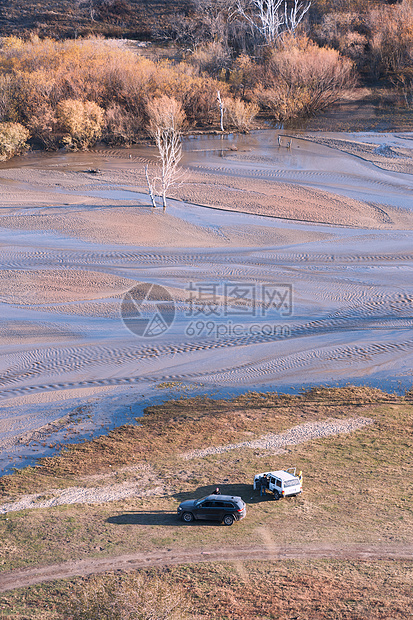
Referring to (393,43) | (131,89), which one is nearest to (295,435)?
(131,89)

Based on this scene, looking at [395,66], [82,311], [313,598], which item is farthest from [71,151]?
[313,598]

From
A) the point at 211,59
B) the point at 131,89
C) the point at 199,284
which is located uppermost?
the point at 211,59

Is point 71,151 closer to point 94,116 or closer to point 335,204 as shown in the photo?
point 94,116

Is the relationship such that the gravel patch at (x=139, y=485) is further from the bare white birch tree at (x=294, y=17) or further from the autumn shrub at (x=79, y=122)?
the bare white birch tree at (x=294, y=17)

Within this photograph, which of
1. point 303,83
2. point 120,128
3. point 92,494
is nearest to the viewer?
point 92,494

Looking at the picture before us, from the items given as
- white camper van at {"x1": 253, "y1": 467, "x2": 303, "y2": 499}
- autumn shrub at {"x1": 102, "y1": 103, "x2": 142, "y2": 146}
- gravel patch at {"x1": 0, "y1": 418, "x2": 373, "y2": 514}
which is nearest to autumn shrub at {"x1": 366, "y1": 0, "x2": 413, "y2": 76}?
autumn shrub at {"x1": 102, "y1": 103, "x2": 142, "y2": 146}

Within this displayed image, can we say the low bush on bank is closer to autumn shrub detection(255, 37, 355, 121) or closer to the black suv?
autumn shrub detection(255, 37, 355, 121)

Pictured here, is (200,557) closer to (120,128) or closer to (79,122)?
(79,122)
